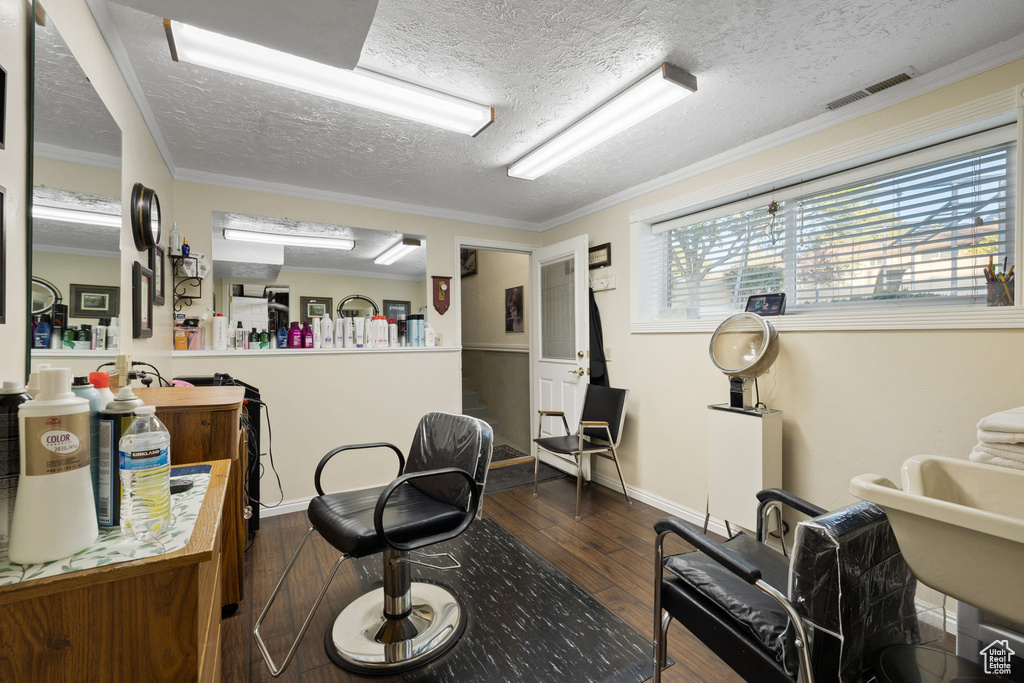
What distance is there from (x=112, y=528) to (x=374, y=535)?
2.87 feet

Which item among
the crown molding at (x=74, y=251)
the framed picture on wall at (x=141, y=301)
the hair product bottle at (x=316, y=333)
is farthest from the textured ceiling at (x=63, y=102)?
the hair product bottle at (x=316, y=333)

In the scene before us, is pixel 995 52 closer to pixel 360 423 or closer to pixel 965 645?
pixel 965 645

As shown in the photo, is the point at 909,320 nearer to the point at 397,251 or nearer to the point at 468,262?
the point at 397,251

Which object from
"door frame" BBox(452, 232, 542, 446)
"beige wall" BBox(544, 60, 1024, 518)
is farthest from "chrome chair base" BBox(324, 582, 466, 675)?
"door frame" BBox(452, 232, 542, 446)

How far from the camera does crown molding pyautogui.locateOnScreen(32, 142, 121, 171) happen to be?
1109 mm

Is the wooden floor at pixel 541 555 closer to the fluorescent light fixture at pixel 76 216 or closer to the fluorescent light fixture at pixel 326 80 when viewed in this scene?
the fluorescent light fixture at pixel 76 216

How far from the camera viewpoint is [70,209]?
4.13 ft

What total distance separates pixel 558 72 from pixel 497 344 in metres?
3.82

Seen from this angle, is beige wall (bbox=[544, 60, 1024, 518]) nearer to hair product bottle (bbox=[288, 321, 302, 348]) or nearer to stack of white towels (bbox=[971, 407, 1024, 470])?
stack of white towels (bbox=[971, 407, 1024, 470])

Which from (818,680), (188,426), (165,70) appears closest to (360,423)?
(188,426)

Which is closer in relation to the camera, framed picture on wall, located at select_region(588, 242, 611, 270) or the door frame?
framed picture on wall, located at select_region(588, 242, 611, 270)

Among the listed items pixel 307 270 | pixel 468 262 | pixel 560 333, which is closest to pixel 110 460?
pixel 307 270

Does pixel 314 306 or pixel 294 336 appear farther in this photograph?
pixel 314 306

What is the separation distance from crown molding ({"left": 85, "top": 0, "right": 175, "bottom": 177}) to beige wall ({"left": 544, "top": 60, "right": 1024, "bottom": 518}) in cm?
297
